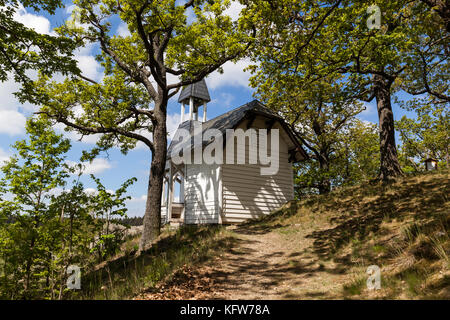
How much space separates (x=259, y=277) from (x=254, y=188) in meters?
9.20

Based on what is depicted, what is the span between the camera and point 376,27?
8.84 meters

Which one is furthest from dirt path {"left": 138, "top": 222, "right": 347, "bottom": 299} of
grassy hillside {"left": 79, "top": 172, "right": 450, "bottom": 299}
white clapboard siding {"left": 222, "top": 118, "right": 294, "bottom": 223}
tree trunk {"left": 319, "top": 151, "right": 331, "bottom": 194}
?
tree trunk {"left": 319, "top": 151, "right": 331, "bottom": 194}

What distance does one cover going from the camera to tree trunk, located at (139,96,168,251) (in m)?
11.5

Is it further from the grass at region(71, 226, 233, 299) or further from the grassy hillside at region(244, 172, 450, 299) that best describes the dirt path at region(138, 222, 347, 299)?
the grass at region(71, 226, 233, 299)

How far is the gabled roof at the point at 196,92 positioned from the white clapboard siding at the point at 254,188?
26.5 ft

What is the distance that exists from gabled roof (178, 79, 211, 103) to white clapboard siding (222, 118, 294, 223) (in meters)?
8.07

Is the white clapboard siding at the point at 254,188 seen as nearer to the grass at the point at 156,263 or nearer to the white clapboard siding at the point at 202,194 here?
the white clapboard siding at the point at 202,194

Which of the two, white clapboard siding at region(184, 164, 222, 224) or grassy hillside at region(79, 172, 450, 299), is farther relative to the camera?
white clapboard siding at region(184, 164, 222, 224)

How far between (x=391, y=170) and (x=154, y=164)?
10.9 metres

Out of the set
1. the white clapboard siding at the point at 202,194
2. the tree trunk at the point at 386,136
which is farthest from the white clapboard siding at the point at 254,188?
the tree trunk at the point at 386,136

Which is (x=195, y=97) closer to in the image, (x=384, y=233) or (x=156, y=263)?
(x=156, y=263)
